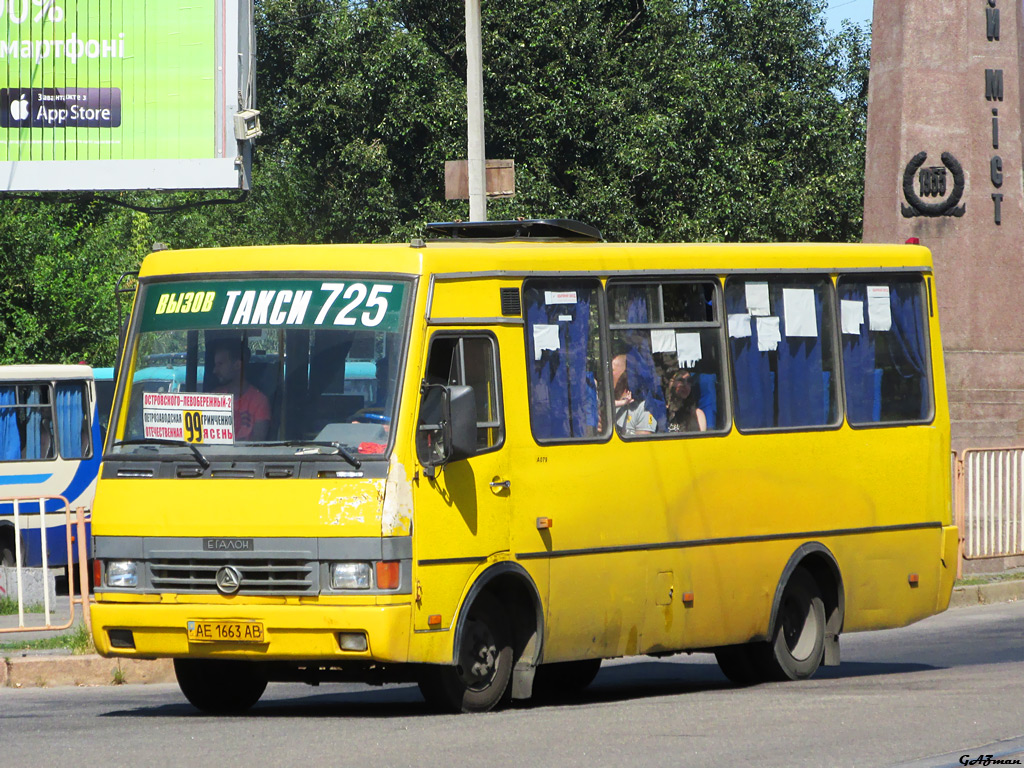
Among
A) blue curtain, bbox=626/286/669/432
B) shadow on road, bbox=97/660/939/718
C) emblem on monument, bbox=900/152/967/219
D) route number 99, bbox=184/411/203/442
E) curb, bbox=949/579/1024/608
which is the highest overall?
emblem on monument, bbox=900/152/967/219

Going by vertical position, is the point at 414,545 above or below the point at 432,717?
above

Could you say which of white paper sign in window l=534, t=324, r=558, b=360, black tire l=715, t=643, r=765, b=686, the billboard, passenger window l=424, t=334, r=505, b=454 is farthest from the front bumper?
the billboard

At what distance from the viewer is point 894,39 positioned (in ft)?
65.6

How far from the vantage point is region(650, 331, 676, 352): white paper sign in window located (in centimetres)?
1061

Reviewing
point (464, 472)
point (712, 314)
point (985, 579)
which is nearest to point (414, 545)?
point (464, 472)

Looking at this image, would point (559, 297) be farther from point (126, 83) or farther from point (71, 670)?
point (126, 83)

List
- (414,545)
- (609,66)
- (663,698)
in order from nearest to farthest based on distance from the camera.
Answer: (414,545), (663,698), (609,66)

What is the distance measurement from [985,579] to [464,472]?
32.7ft

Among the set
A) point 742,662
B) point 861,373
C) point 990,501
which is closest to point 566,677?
point 742,662

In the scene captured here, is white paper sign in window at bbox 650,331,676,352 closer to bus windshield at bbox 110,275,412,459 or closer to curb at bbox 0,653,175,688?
bus windshield at bbox 110,275,412,459

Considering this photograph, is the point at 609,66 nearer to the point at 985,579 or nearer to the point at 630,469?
the point at 985,579

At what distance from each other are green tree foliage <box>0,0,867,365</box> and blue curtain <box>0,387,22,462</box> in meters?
12.8

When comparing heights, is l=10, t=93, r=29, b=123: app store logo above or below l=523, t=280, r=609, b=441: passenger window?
above

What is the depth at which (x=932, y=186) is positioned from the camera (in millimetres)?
19766
